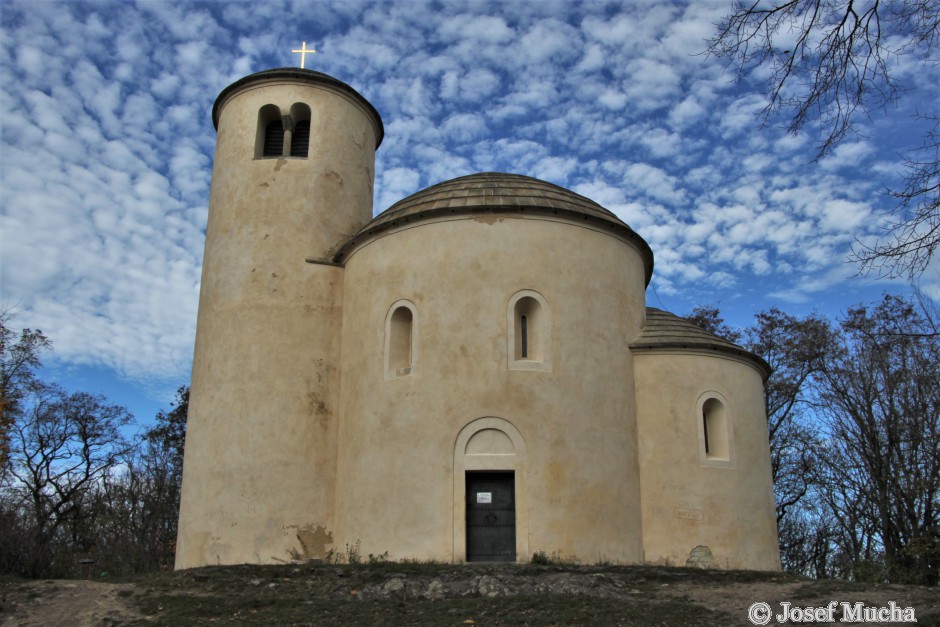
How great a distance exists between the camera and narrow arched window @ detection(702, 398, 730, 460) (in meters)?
17.4

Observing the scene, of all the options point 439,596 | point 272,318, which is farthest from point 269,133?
point 439,596

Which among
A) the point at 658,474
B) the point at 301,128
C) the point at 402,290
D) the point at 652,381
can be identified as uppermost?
the point at 301,128

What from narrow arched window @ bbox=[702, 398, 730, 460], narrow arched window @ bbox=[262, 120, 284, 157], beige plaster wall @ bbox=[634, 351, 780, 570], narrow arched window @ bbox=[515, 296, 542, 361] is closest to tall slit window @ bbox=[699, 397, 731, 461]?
narrow arched window @ bbox=[702, 398, 730, 460]

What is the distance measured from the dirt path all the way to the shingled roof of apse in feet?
35.4

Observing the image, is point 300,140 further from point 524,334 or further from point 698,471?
point 698,471

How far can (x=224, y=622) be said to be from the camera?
38.6 feet

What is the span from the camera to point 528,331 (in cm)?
1661

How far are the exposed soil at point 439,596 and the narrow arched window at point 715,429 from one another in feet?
10.6

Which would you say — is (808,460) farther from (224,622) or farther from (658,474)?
(224,622)

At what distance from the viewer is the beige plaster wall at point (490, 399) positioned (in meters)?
15.3

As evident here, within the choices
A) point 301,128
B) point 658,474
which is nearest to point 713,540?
point 658,474

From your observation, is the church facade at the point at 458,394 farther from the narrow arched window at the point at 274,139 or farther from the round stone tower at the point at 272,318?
the narrow arched window at the point at 274,139

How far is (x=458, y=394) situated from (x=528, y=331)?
2013 mm

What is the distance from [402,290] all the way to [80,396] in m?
25.8
